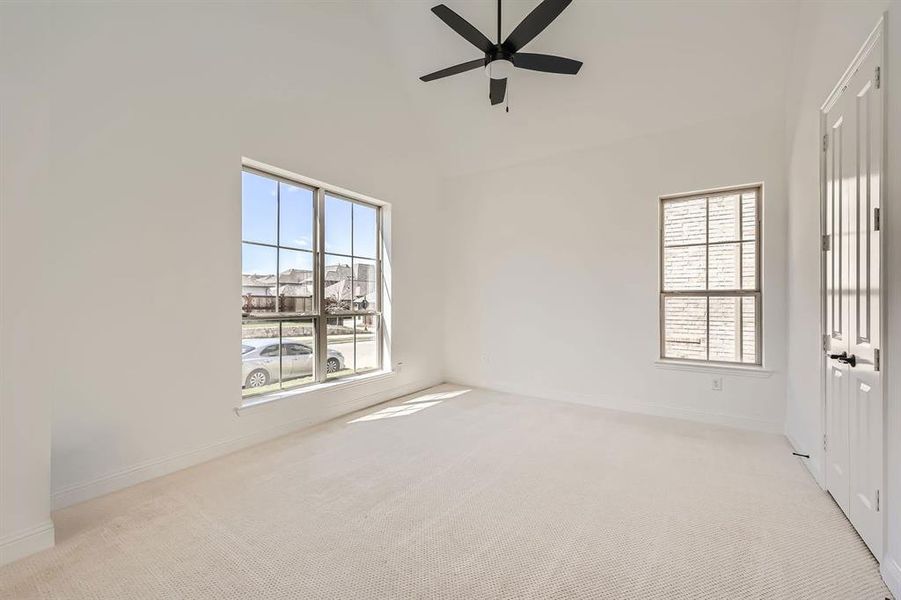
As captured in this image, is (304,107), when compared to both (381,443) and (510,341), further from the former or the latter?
(510,341)

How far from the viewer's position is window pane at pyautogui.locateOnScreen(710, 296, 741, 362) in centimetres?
389

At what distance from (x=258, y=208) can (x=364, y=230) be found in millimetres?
1323

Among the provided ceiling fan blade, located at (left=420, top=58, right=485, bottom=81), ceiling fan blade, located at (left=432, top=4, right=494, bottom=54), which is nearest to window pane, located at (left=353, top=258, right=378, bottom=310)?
ceiling fan blade, located at (left=420, top=58, right=485, bottom=81)

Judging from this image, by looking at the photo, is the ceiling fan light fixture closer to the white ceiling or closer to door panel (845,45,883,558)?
the white ceiling

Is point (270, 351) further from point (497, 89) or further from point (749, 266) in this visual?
point (749, 266)

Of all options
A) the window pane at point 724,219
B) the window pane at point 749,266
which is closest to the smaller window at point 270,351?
the window pane at point 724,219

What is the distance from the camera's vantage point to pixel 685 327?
413 cm

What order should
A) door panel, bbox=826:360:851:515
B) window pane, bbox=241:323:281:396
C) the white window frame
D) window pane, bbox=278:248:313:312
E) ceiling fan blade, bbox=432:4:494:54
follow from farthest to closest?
1. window pane, bbox=278:248:313:312
2. the white window frame
3. window pane, bbox=241:323:281:396
4. ceiling fan blade, bbox=432:4:494:54
5. door panel, bbox=826:360:851:515

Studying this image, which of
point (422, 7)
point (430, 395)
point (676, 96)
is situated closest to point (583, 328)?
point (430, 395)

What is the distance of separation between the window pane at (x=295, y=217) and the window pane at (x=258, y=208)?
71 millimetres

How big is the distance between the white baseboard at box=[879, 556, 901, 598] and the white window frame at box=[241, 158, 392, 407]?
12.5 ft

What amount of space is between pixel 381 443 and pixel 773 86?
4.59m

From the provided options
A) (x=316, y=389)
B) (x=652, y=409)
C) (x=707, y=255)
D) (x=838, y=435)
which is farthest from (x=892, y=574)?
(x=316, y=389)

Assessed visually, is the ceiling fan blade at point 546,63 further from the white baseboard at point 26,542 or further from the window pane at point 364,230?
the white baseboard at point 26,542
